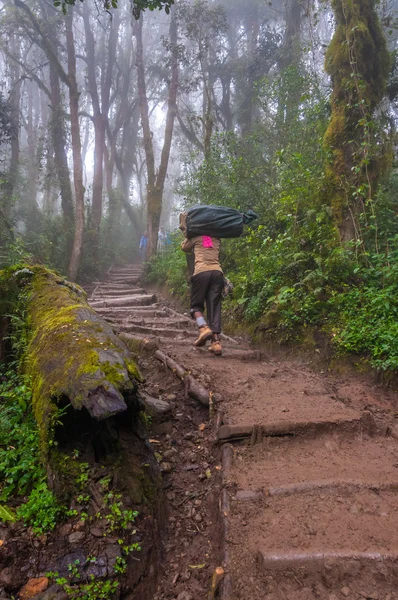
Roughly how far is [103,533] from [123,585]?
11.6 inches

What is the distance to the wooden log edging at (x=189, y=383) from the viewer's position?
4.01 meters

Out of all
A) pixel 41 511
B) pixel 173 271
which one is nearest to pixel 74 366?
pixel 41 511

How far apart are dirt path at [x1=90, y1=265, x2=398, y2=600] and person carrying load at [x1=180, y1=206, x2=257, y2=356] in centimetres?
83

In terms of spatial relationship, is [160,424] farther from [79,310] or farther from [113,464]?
[79,310]

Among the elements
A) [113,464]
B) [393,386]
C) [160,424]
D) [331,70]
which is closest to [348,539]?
[113,464]

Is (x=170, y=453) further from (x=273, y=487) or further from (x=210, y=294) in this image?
(x=210, y=294)

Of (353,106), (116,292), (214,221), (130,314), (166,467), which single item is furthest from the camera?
(116,292)

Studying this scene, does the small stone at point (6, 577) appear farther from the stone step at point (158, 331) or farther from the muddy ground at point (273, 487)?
the stone step at point (158, 331)

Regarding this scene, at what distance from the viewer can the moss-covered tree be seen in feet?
20.6

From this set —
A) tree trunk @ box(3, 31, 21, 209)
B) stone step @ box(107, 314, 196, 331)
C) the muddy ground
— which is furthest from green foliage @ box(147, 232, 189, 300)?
the muddy ground

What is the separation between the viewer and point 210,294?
5.54 metres

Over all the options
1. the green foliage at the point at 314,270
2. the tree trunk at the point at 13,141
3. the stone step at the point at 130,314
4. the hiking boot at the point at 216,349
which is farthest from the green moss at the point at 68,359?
the tree trunk at the point at 13,141

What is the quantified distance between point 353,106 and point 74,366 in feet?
20.3

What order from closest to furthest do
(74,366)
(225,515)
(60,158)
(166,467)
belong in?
(225,515) < (74,366) < (166,467) < (60,158)
